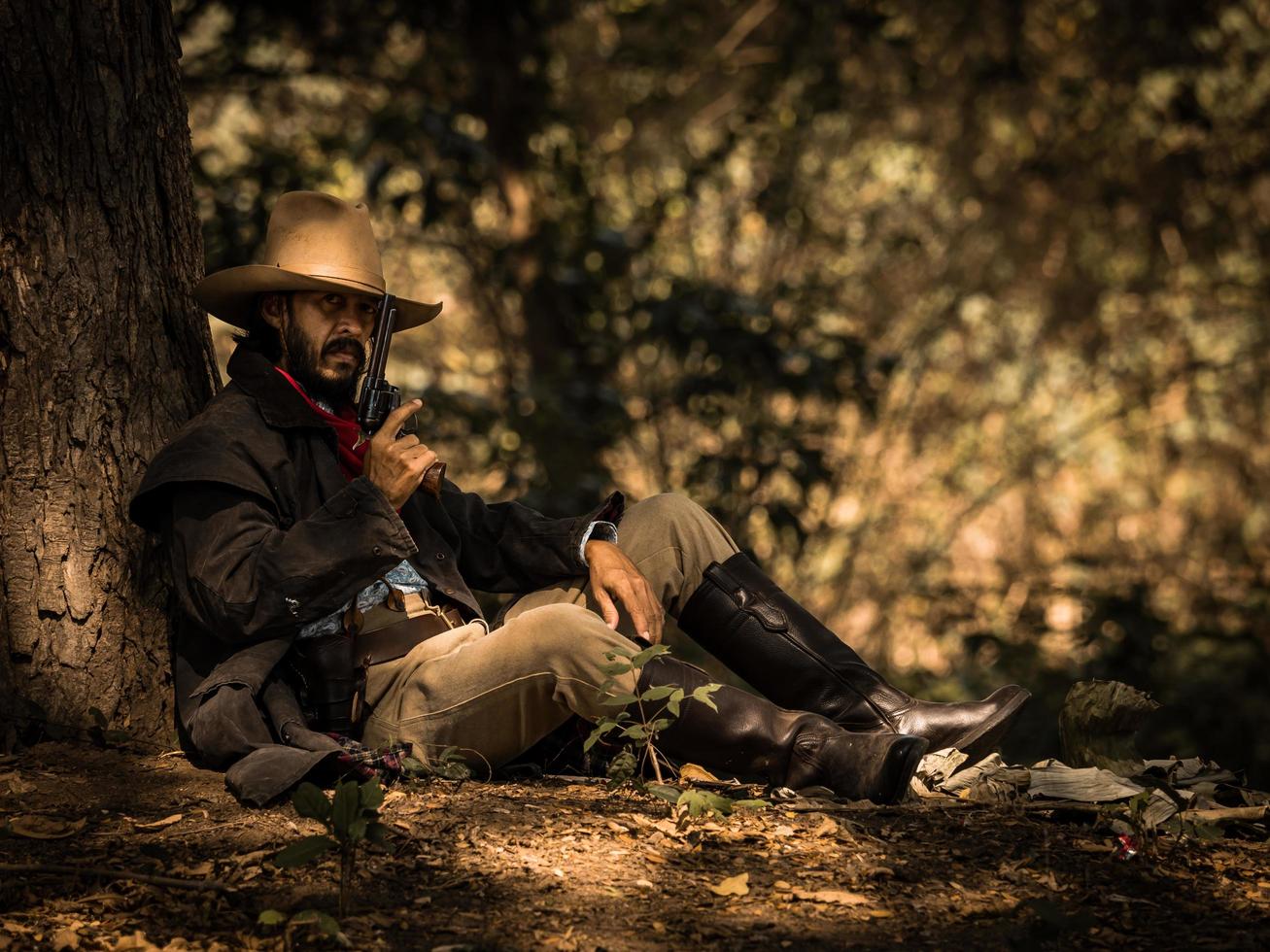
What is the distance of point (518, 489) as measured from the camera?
6.46 meters

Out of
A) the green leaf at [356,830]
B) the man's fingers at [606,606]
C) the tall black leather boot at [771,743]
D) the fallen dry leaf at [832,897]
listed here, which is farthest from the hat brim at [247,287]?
the fallen dry leaf at [832,897]

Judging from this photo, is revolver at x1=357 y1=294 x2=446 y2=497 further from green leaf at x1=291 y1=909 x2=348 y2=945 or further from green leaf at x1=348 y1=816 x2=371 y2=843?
green leaf at x1=291 y1=909 x2=348 y2=945

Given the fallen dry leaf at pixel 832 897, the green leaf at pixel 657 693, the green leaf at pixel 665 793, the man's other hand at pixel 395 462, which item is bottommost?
the fallen dry leaf at pixel 832 897

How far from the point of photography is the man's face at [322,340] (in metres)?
3.67

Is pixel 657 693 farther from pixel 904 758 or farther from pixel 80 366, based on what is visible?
pixel 80 366

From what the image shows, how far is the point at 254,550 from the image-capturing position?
10.6 feet

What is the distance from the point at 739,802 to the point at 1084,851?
0.82 m

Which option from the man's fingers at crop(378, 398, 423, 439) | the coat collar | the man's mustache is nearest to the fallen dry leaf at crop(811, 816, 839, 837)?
the man's fingers at crop(378, 398, 423, 439)

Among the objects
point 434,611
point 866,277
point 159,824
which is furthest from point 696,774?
point 866,277

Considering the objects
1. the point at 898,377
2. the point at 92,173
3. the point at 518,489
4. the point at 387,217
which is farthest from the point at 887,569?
the point at 92,173

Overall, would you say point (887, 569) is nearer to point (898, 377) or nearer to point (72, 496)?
point (898, 377)

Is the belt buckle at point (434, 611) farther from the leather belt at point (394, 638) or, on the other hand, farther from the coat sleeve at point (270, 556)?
the coat sleeve at point (270, 556)

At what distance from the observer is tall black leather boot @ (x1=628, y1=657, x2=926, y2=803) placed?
332cm

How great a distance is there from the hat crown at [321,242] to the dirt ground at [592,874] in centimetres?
137
